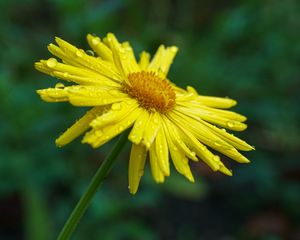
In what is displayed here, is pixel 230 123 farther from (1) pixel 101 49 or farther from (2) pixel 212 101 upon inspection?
(1) pixel 101 49

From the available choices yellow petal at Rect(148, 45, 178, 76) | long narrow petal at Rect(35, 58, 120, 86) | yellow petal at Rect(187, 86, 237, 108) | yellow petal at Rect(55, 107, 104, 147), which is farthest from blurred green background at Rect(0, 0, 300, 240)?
yellow petal at Rect(55, 107, 104, 147)

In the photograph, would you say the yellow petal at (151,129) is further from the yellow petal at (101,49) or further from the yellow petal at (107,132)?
the yellow petal at (101,49)

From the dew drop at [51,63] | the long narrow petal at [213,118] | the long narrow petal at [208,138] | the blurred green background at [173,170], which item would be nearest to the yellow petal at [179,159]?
the long narrow petal at [208,138]

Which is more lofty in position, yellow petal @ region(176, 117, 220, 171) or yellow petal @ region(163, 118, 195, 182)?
yellow petal @ region(176, 117, 220, 171)

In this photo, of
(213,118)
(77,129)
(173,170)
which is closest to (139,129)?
(77,129)

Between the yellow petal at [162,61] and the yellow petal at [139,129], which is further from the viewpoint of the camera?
the yellow petal at [162,61]

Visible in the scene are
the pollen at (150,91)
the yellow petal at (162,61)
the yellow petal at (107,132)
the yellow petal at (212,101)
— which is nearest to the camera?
the yellow petal at (107,132)

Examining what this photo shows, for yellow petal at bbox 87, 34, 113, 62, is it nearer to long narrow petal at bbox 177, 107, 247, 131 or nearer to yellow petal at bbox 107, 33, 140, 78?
yellow petal at bbox 107, 33, 140, 78
